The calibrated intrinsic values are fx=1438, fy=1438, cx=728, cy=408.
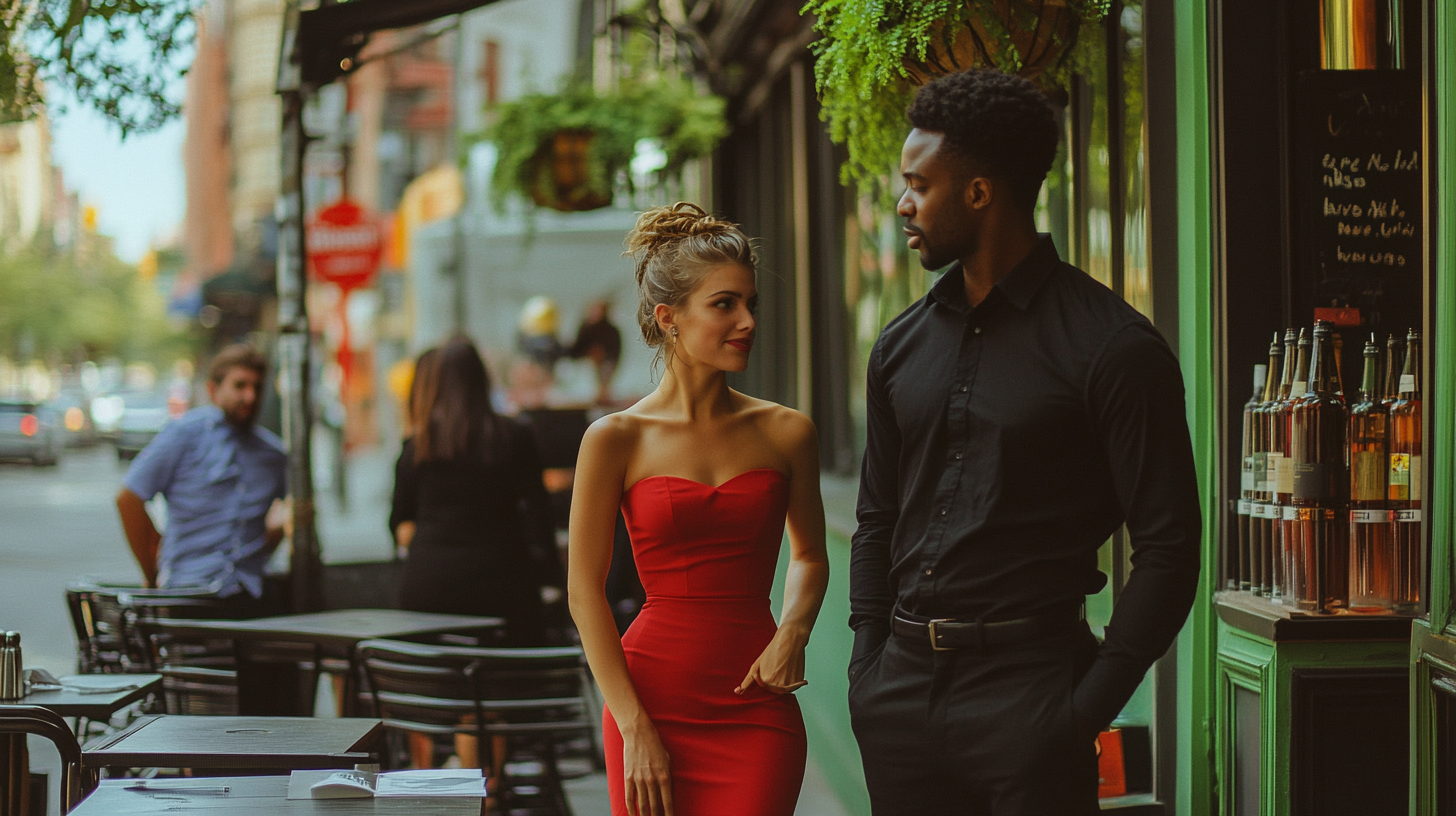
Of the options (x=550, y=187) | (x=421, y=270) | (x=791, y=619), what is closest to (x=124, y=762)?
(x=791, y=619)

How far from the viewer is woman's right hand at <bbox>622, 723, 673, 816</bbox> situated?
267 centimetres

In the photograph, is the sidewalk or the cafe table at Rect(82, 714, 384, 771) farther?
the sidewalk

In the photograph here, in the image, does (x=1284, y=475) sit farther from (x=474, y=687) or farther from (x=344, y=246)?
(x=344, y=246)

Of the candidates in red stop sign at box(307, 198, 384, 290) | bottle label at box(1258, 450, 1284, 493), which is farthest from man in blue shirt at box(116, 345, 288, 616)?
red stop sign at box(307, 198, 384, 290)

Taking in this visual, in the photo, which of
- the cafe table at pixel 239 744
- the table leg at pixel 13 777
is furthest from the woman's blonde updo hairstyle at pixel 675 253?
the table leg at pixel 13 777

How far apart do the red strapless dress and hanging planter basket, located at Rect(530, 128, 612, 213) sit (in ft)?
18.8

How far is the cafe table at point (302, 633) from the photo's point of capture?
4887 mm

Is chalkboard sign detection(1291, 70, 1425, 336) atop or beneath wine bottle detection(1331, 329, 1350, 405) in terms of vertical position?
atop

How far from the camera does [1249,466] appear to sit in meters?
3.57

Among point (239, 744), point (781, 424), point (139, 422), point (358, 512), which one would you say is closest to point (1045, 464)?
point (781, 424)

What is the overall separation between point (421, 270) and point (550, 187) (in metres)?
8.56

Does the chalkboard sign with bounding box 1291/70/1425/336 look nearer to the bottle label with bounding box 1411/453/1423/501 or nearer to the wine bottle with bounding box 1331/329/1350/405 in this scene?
the wine bottle with bounding box 1331/329/1350/405

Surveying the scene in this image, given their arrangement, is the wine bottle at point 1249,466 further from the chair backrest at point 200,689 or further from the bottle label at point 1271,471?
the chair backrest at point 200,689

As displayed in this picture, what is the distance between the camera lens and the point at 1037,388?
233cm
